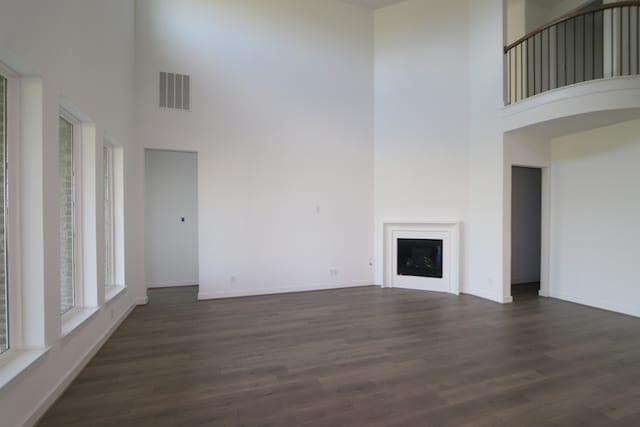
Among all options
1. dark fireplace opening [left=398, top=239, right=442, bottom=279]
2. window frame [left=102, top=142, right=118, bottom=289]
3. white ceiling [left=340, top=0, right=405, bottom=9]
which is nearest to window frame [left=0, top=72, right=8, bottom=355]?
window frame [left=102, top=142, right=118, bottom=289]

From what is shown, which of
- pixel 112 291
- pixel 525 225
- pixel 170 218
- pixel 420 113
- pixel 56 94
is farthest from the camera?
pixel 525 225

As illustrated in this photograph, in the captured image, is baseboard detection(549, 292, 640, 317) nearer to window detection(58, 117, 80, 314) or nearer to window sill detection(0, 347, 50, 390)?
window sill detection(0, 347, 50, 390)

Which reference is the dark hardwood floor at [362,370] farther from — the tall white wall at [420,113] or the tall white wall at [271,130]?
the tall white wall at [420,113]

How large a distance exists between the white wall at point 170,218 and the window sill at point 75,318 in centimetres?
301

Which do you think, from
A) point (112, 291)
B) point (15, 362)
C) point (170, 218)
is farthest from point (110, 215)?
point (15, 362)

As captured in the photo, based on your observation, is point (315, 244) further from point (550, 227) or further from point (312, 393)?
point (550, 227)

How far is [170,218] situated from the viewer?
20.2 feet

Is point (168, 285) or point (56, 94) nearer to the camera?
point (56, 94)

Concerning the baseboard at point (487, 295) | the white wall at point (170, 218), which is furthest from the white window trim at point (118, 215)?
the baseboard at point (487, 295)

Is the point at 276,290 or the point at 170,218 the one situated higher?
the point at 170,218

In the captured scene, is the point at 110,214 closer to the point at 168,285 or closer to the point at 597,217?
the point at 168,285

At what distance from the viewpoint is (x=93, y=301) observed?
326cm

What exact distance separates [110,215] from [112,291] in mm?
1048

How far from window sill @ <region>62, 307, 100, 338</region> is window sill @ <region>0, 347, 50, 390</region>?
0.37m
